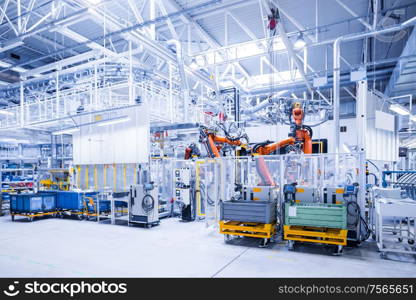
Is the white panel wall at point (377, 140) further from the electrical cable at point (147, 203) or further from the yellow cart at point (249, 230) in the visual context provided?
the electrical cable at point (147, 203)

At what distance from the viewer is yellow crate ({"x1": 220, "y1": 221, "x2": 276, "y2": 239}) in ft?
21.1

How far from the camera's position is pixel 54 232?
8594 mm

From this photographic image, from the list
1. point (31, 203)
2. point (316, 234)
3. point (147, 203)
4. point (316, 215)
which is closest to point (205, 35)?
point (147, 203)

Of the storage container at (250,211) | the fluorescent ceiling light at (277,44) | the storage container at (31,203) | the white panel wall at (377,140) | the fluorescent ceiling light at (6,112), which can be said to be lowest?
the storage container at (31,203)

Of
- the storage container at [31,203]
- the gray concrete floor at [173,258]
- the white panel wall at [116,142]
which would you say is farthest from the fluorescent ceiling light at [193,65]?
the storage container at [31,203]

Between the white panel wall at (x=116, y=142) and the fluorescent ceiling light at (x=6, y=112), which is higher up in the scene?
the fluorescent ceiling light at (x=6, y=112)

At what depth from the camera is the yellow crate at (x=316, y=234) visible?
5.82m

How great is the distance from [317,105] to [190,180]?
23.8 feet

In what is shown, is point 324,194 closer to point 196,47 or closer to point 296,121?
point 296,121

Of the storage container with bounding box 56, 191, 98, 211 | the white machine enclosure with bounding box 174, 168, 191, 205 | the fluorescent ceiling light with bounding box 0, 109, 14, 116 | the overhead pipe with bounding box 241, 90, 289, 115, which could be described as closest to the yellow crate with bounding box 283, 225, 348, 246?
the white machine enclosure with bounding box 174, 168, 191, 205

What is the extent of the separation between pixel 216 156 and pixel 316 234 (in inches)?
158

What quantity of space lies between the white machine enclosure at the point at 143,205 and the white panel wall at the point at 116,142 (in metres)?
1.82

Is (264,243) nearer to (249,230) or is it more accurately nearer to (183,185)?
(249,230)

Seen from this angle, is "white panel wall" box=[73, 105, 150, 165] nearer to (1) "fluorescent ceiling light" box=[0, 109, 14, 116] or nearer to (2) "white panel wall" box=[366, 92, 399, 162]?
(1) "fluorescent ceiling light" box=[0, 109, 14, 116]
